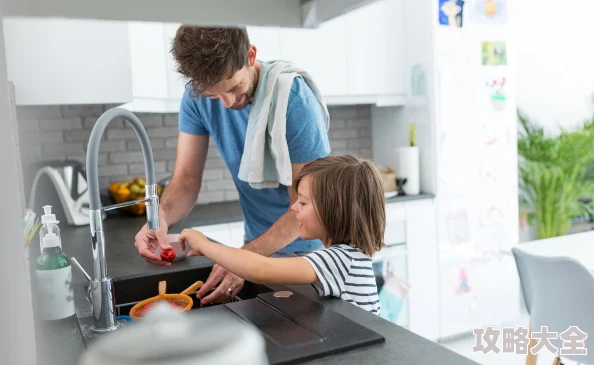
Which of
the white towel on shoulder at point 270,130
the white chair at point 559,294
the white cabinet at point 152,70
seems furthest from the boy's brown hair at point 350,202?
the white cabinet at point 152,70

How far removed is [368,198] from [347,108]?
9.03 ft

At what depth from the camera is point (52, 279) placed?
1067 millimetres

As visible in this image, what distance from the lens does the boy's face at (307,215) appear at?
1.45 m

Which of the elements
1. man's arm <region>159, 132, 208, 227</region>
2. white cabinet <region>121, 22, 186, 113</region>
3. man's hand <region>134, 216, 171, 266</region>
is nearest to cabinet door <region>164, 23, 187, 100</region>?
white cabinet <region>121, 22, 186, 113</region>

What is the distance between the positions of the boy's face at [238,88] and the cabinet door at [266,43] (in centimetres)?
161

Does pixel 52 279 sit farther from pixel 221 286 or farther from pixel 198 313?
pixel 221 286

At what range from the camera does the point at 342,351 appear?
91 cm

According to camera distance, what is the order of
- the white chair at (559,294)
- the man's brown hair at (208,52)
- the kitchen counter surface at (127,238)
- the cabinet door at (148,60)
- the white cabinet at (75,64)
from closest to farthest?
1. the man's brown hair at (208,52)
2. the kitchen counter surface at (127,238)
3. the white chair at (559,294)
4. the white cabinet at (75,64)
5. the cabinet door at (148,60)

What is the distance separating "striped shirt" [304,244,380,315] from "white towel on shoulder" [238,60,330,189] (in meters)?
0.45

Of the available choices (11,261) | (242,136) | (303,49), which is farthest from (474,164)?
(11,261)

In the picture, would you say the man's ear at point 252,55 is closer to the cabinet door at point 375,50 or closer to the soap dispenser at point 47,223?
the soap dispenser at point 47,223

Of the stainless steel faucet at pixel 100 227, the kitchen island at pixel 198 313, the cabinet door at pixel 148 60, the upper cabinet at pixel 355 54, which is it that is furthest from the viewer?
the upper cabinet at pixel 355 54

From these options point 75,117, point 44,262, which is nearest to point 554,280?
point 44,262

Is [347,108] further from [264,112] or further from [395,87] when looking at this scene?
[264,112]
